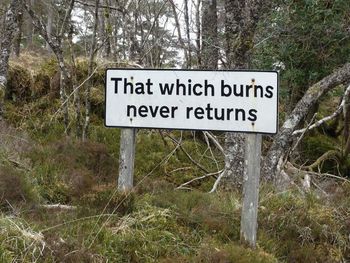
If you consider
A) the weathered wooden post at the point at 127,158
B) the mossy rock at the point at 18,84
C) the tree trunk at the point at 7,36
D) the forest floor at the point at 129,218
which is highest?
the tree trunk at the point at 7,36

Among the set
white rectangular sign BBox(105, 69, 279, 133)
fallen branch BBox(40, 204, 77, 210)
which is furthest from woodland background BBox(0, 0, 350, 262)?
white rectangular sign BBox(105, 69, 279, 133)

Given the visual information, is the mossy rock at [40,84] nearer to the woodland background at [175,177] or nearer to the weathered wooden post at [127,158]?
the woodland background at [175,177]

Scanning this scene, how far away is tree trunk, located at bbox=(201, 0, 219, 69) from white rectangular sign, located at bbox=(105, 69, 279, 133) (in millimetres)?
6444

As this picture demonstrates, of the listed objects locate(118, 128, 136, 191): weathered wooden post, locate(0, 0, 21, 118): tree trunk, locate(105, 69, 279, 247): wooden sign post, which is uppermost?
locate(0, 0, 21, 118): tree trunk

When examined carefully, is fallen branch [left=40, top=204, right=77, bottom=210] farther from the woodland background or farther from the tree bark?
the tree bark

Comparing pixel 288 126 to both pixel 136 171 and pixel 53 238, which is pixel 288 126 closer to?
pixel 136 171

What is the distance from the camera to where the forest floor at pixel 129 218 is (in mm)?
4016

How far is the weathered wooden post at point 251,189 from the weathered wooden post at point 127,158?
1146 mm

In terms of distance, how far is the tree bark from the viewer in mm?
6918

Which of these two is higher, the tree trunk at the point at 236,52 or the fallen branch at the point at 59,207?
the tree trunk at the point at 236,52

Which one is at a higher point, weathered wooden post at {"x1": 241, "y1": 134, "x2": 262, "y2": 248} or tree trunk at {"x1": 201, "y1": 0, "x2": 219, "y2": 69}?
tree trunk at {"x1": 201, "y1": 0, "x2": 219, "y2": 69}

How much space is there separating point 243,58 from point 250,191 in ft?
7.61

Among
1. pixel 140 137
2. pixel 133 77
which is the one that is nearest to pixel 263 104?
pixel 133 77

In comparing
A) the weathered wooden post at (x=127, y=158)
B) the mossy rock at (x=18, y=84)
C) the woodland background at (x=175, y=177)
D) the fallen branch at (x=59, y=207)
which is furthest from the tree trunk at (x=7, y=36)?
the weathered wooden post at (x=127, y=158)
